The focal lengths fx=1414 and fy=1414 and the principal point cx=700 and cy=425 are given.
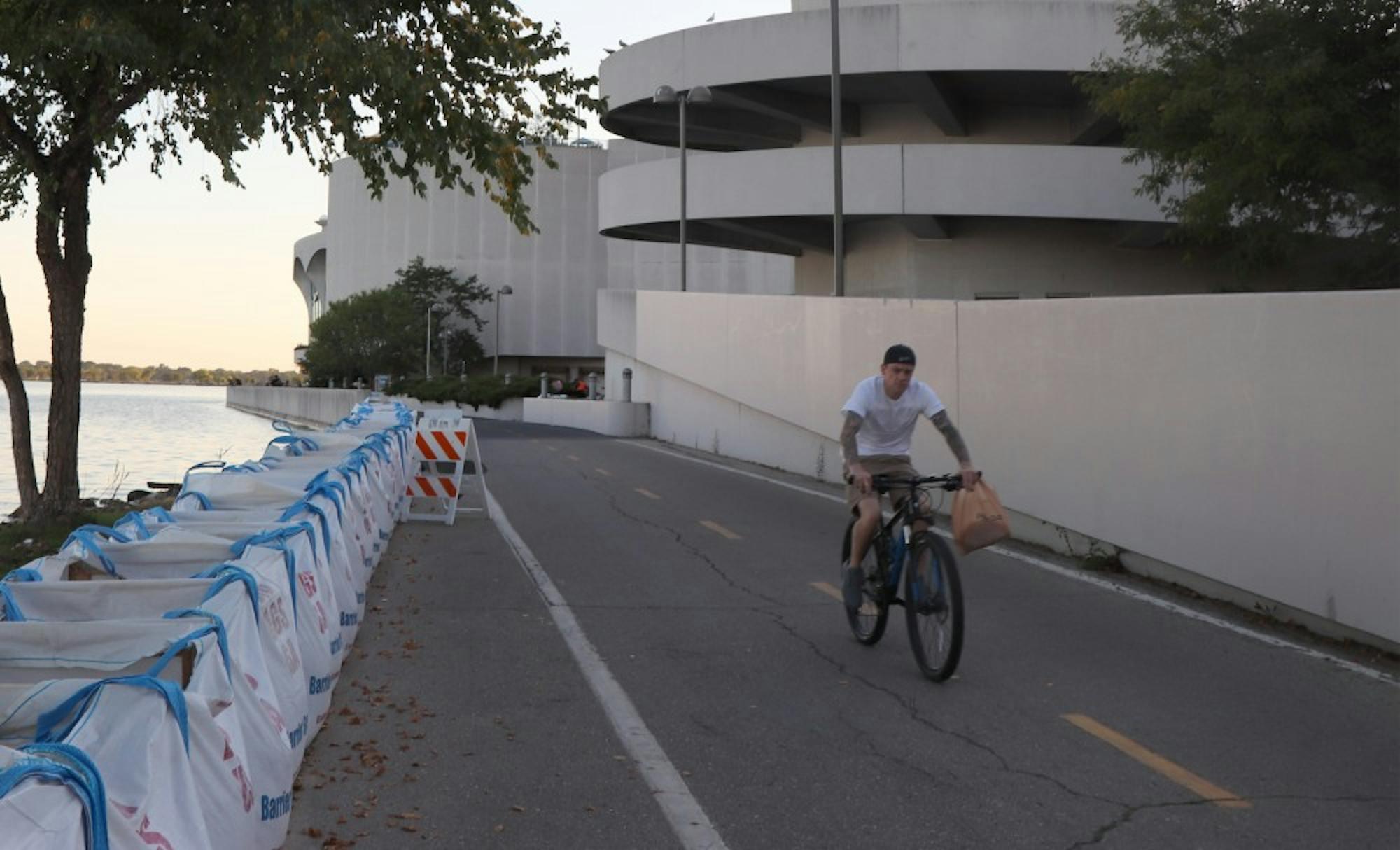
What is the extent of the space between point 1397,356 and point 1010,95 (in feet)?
104

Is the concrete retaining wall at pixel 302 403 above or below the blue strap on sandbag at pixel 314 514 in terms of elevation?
below

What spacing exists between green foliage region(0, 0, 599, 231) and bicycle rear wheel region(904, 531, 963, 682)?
292 inches

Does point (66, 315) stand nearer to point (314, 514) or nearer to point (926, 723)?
point (314, 514)

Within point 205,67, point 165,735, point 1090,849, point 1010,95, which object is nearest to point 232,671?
point 165,735

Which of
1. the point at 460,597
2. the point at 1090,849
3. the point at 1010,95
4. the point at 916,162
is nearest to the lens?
the point at 1090,849

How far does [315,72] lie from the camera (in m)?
14.9

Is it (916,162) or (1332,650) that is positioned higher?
(916,162)

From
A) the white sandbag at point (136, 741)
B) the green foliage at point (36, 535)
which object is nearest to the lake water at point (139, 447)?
the green foliage at point (36, 535)

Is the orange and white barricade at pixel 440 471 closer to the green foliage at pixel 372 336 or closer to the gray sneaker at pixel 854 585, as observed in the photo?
the gray sneaker at pixel 854 585

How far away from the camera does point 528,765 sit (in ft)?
20.7

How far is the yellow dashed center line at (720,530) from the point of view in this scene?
49.2 ft

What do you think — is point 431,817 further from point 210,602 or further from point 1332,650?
point 1332,650

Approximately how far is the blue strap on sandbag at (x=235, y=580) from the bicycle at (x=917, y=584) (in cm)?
372

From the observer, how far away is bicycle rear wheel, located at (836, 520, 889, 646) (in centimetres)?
867
